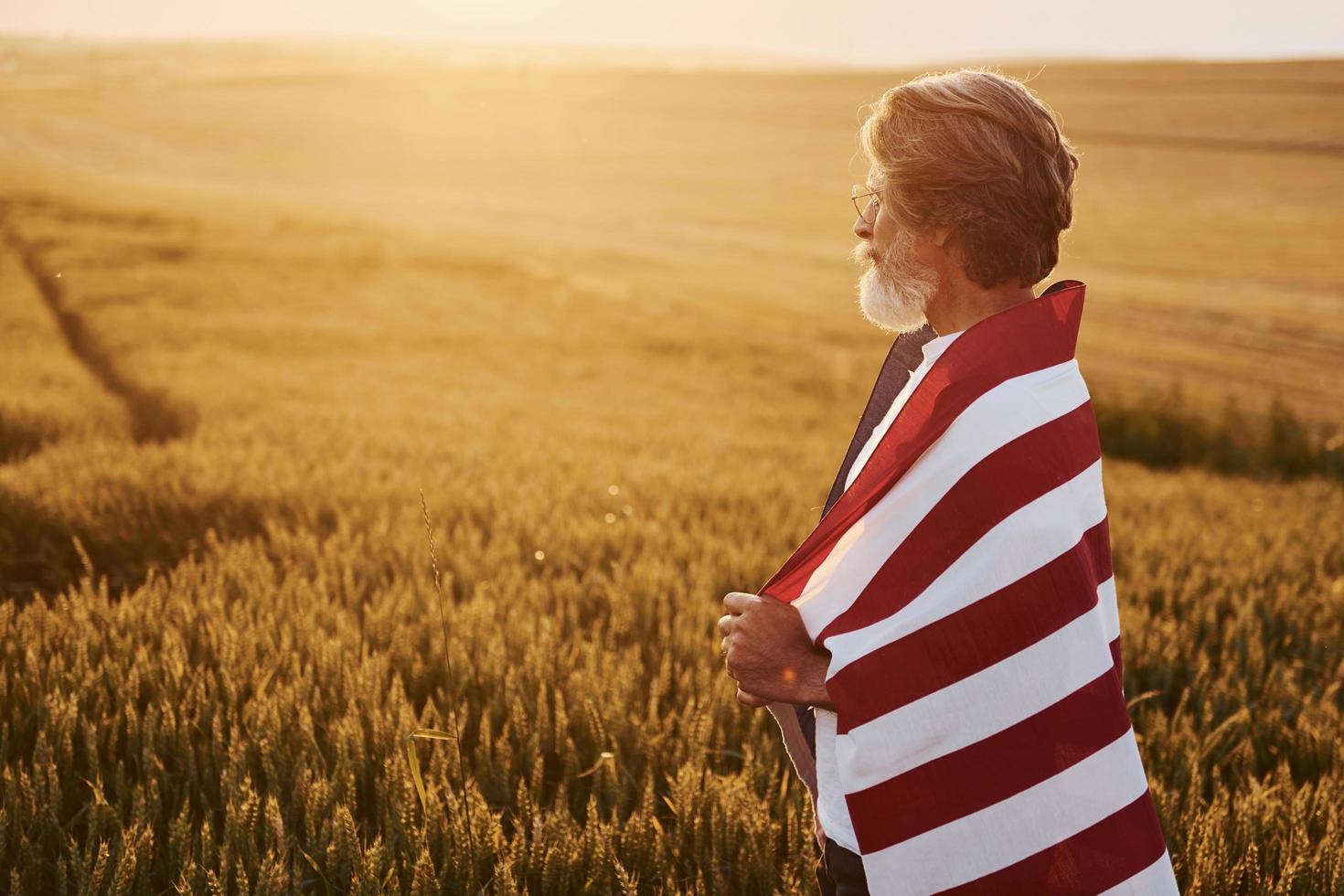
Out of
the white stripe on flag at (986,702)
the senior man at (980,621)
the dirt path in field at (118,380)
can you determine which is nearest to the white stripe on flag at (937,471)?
the senior man at (980,621)

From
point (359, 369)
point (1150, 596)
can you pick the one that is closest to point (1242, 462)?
point (1150, 596)

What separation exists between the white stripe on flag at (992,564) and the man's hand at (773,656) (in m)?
0.12

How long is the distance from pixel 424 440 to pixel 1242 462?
11896mm

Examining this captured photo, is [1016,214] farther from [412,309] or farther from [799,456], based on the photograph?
[412,309]

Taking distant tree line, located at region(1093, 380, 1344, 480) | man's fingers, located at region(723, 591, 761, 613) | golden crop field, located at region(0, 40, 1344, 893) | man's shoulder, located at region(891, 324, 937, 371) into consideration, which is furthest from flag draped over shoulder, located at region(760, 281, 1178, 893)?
distant tree line, located at region(1093, 380, 1344, 480)

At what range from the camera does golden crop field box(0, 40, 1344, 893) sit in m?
2.50

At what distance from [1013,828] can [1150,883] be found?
28 centimetres

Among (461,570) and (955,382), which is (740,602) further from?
(461,570)

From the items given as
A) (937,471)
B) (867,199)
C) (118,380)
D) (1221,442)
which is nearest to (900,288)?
(867,199)

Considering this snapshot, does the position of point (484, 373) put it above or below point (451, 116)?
below

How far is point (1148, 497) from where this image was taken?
9.22 metres

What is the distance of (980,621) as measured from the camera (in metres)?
1.68

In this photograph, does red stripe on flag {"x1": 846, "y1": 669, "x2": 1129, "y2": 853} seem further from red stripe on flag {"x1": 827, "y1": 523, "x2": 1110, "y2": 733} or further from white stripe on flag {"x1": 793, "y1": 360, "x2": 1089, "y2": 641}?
white stripe on flag {"x1": 793, "y1": 360, "x2": 1089, "y2": 641}

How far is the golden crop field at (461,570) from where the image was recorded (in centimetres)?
250
